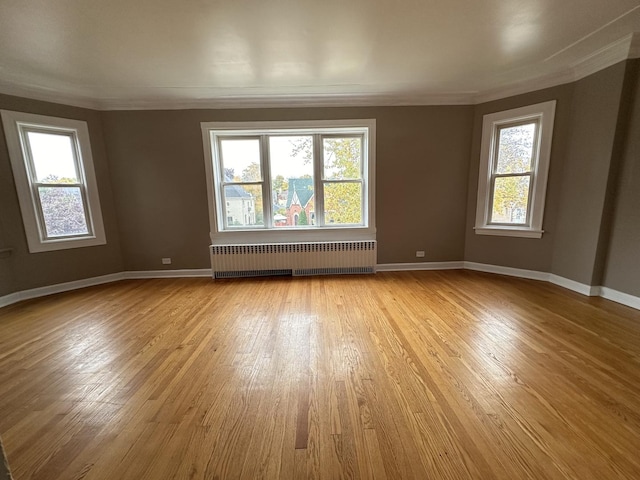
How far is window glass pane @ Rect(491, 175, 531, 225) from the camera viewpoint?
3693mm

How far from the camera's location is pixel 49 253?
357 cm

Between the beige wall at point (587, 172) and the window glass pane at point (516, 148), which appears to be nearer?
the beige wall at point (587, 172)

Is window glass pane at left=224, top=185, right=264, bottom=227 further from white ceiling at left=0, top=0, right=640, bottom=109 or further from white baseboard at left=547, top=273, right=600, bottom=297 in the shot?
white baseboard at left=547, top=273, right=600, bottom=297

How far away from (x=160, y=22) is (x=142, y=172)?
2.44 metres

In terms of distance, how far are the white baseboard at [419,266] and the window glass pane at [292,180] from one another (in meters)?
1.41

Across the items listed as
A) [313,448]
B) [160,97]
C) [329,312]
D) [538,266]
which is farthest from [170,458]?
[538,266]

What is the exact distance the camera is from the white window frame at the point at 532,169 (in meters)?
3.41

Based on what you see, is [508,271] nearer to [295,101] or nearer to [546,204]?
[546,204]

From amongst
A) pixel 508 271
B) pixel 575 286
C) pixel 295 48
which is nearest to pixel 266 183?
pixel 295 48

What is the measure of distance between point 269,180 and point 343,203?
1.24m

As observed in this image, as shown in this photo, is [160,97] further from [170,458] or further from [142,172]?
[170,458]

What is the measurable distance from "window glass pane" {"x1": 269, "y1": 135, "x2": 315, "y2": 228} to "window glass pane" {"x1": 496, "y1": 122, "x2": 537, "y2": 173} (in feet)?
9.24

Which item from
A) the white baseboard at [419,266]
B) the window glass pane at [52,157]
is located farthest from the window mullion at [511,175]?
the window glass pane at [52,157]

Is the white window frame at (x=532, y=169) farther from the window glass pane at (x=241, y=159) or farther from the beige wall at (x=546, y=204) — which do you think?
the window glass pane at (x=241, y=159)
